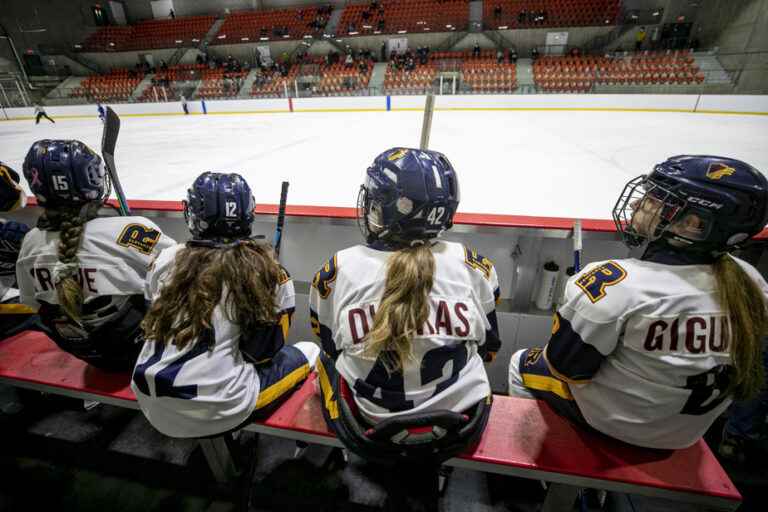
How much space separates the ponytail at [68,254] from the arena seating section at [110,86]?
17.5 metres

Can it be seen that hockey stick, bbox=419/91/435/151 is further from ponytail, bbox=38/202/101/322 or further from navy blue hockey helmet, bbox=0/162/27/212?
navy blue hockey helmet, bbox=0/162/27/212

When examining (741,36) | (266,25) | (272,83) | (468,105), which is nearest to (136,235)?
(468,105)

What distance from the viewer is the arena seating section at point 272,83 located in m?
12.8

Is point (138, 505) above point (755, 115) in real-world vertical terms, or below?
below

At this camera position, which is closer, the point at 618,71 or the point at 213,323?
the point at 213,323

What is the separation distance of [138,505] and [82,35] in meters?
23.9

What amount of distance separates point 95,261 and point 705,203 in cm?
191

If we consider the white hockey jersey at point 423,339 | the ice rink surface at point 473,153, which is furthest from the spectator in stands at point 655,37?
the white hockey jersey at point 423,339

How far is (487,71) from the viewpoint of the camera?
1211 centimetres

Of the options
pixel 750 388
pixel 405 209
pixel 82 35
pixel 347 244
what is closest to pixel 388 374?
pixel 405 209

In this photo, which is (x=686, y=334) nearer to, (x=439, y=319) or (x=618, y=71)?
(x=439, y=319)

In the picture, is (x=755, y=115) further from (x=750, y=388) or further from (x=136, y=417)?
(x=136, y=417)

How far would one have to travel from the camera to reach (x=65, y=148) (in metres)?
1.34

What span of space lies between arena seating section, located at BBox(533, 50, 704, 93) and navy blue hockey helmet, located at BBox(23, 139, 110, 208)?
Answer: 1046 cm
